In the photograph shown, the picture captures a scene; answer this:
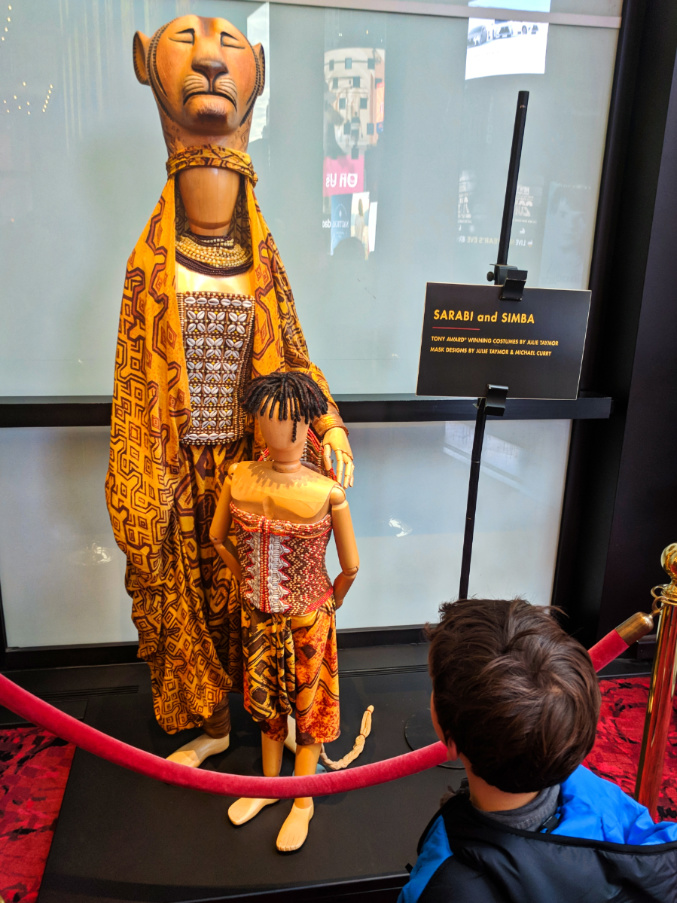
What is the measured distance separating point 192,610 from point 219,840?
62cm

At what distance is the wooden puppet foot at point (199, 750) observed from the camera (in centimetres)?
190

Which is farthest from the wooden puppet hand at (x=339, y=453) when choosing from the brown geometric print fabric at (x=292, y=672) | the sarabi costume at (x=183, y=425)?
the brown geometric print fabric at (x=292, y=672)

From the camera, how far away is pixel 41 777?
2014 mm

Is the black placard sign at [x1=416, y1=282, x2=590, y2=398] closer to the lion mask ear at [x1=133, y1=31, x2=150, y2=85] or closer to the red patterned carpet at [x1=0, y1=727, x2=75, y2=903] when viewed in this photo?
the lion mask ear at [x1=133, y1=31, x2=150, y2=85]

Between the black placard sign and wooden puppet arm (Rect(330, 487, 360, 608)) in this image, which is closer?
wooden puppet arm (Rect(330, 487, 360, 608))

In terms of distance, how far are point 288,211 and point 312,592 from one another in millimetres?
1492

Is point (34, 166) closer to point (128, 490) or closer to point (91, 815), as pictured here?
point (128, 490)

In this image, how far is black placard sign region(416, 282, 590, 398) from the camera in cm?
178

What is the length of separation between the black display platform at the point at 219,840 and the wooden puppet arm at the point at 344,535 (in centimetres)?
70

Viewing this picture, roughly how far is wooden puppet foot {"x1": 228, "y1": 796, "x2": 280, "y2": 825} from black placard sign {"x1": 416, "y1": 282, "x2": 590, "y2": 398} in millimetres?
1284

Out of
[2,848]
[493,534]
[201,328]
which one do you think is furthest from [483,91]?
[2,848]

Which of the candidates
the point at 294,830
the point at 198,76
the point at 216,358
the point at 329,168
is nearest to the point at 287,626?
the point at 294,830

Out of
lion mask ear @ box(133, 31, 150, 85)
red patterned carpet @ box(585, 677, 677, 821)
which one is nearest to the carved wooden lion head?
lion mask ear @ box(133, 31, 150, 85)

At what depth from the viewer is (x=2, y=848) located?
1750mm
